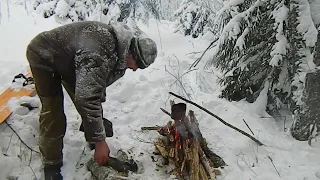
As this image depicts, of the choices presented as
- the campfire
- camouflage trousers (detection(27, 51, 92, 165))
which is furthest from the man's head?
the campfire

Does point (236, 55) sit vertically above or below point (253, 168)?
above

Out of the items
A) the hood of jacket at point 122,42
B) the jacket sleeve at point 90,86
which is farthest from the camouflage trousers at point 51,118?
the hood of jacket at point 122,42

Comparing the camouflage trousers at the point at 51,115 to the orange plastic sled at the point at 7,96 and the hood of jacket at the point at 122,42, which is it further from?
the orange plastic sled at the point at 7,96

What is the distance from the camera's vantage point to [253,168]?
10.8ft

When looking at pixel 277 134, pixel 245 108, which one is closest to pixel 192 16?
pixel 245 108

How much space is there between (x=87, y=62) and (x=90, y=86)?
19cm

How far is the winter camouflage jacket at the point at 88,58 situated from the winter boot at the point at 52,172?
71 centimetres

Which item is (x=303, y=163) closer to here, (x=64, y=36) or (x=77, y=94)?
(x=77, y=94)

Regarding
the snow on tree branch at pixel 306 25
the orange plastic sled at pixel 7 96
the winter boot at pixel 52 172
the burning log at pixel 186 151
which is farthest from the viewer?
Answer: the snow on tree branch at pixel 306 25

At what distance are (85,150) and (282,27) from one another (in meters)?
2.93

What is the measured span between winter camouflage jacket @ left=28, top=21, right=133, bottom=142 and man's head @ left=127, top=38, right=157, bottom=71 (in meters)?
0.06

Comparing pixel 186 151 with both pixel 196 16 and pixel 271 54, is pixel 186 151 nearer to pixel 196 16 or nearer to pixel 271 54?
pixel 271 54

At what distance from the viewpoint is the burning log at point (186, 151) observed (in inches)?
122

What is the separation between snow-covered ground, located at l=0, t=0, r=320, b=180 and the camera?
10.4ft
